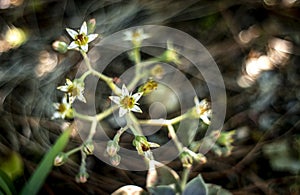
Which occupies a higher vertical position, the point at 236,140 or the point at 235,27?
the point at 235,27

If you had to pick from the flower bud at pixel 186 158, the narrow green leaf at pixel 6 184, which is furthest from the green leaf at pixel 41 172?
the flower bud at pixel 186 158

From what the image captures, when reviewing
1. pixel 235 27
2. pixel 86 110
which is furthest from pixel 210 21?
pixel 86 110

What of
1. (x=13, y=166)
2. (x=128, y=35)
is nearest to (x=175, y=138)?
(x=128, y=35)

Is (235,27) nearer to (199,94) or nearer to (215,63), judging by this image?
(215,63)

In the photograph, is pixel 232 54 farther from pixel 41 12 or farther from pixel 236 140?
pixel 41 12

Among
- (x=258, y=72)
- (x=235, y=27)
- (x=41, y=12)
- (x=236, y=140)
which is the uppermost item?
(x=41, y=12)

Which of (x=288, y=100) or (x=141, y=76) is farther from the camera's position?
(x=288, y=100)

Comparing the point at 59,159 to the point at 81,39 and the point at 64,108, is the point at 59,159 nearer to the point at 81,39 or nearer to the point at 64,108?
the point at 64,108
